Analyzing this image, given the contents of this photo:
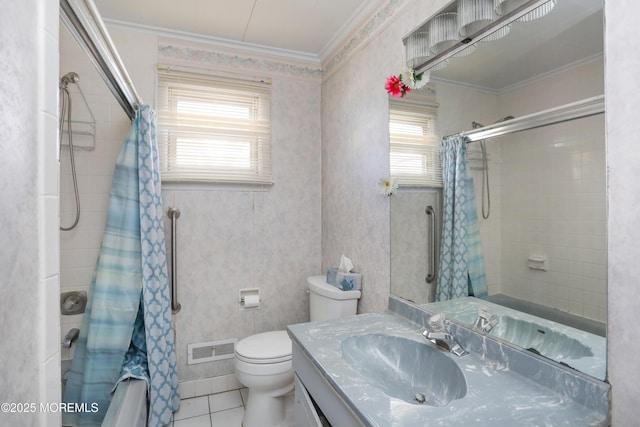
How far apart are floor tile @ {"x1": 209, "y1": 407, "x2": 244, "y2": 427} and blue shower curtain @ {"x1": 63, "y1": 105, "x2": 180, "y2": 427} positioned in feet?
0.87

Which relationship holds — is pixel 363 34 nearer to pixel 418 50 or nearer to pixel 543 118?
pixel 418 50

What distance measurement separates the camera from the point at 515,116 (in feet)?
3.60

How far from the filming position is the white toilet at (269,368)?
6.03ft

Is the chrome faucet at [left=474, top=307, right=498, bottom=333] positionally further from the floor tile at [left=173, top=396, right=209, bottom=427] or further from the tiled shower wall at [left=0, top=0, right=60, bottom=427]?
the floor tile at [left=173, top=396, right=209, bottom=427]

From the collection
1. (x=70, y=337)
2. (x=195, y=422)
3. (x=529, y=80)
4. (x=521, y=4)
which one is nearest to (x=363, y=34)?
(x=521, y=4)

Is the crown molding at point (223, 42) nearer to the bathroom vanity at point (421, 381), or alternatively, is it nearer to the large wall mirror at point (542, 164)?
the large wall mirror at point (542, 164)

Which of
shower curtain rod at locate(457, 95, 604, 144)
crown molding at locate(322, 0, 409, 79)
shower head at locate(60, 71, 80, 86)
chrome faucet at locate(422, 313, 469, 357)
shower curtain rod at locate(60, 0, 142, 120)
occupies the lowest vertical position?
chrome faucet at locate(422, 313, 469, 357)

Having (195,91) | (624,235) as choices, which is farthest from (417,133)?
(195,91)

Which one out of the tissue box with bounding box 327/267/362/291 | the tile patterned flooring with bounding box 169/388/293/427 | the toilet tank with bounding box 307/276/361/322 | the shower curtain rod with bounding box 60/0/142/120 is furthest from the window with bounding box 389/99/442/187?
the tile patterned flooring with bounding box 169/388/293/427

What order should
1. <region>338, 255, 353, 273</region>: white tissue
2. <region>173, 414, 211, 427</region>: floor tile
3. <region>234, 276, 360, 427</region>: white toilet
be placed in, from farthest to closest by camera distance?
<region>338, 255, 353, 273</region>: white tissue < <region>173, 414, 211, 427</region>: floor tile < <region>234, 276, 360, 427</region>: white toilet

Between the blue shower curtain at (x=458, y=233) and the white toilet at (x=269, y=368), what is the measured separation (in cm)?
72

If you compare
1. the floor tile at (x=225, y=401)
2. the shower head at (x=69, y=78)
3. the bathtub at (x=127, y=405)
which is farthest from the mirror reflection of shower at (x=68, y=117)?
the floor tile at (x=225, y=401)

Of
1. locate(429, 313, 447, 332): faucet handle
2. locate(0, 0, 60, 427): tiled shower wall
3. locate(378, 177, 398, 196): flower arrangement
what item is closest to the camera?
locate(0, 0, 60, 427): tiled shower wall

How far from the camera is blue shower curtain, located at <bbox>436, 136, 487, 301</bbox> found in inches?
49.8
